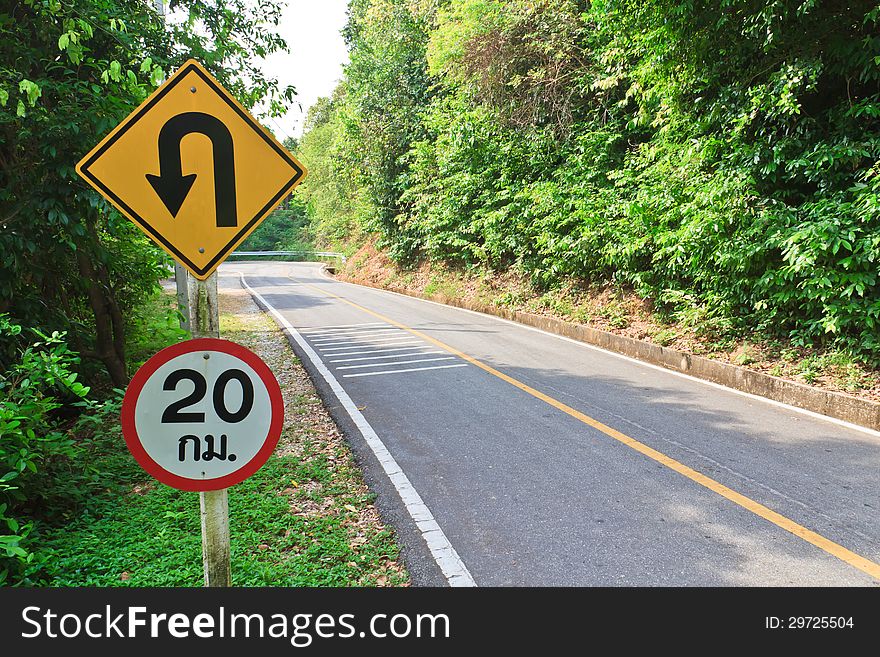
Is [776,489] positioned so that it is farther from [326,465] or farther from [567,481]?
[326,465]

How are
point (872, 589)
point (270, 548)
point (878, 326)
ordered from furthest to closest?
point (878, 326)
point (270, 548)
point (872, 589)

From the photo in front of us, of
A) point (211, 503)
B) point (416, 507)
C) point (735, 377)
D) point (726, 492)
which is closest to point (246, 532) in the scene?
point (416, 507)

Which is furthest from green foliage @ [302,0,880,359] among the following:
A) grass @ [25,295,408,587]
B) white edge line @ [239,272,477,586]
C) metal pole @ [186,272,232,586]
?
metal pole @ [186,272,232,586]

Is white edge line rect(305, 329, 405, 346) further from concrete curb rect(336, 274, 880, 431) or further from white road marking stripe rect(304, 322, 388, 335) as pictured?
concrete curb rect(336, 274, 880, 431)

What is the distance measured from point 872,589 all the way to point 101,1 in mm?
6952

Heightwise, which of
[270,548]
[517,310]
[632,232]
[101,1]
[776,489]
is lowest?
[270,548]

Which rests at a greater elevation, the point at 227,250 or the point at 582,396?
the point at 227,250

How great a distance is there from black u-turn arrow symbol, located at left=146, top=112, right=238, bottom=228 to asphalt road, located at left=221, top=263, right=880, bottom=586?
7.82 feet

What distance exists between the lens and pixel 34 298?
574 cm

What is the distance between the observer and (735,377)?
7375 millimetres

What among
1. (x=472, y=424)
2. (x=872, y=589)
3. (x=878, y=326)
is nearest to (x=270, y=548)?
(x=472, y=424)

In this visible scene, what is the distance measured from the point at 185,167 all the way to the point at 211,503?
4.55 feet

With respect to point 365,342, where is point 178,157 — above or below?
above

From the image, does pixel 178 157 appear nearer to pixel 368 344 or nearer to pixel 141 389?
pixel 141 389
